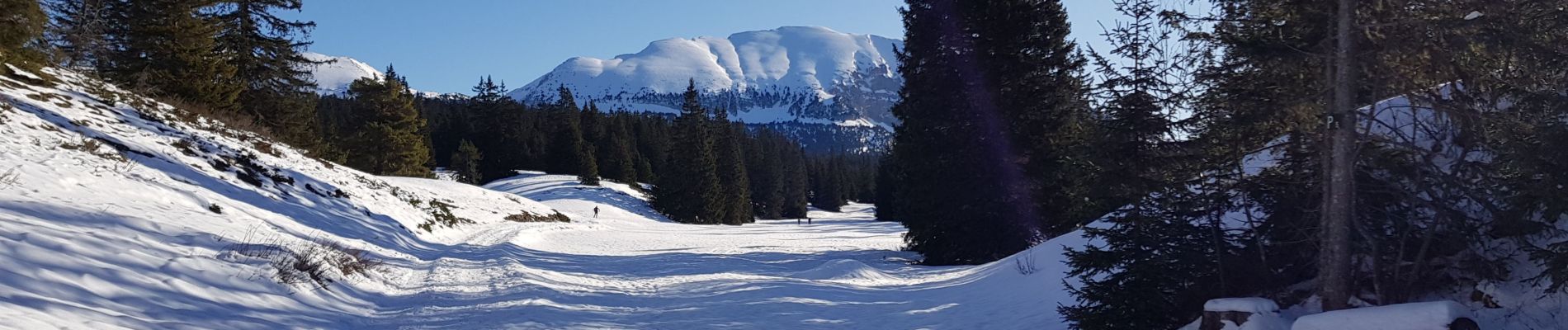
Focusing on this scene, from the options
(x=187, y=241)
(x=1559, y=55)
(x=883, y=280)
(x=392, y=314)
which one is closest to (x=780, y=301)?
(x=883, y=280)

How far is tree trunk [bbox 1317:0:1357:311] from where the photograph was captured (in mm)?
5699

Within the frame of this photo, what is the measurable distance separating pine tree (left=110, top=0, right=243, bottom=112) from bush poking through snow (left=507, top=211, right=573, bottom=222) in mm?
10231

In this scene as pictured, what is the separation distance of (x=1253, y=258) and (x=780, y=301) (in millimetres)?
5450

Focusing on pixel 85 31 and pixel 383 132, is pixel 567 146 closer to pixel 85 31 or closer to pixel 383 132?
pixel 383 132

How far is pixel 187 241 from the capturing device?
8281 mm

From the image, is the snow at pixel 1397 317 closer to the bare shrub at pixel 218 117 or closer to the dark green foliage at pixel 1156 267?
the dark green foliage at pixel 1156 267

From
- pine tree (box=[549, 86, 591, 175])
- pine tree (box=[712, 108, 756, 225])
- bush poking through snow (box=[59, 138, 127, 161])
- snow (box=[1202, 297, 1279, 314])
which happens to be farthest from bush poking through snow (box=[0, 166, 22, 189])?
pine tree (box=[549, 86, 591, 175])

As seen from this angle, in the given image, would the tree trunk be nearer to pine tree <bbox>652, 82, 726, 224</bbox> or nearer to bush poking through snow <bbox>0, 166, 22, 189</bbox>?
bush poking through snow <bbox>0, 166, 22, 189</bbox>

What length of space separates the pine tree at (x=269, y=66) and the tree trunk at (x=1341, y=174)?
27.8 metres

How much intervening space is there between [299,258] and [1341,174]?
418 inches

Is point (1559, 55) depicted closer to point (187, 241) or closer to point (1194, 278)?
point (1194, 278)

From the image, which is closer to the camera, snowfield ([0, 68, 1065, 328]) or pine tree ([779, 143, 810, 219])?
snowfield ([0, 68, 1065, 328])

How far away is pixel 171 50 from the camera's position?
2172 cm

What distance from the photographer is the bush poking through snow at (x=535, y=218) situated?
29.7 m
